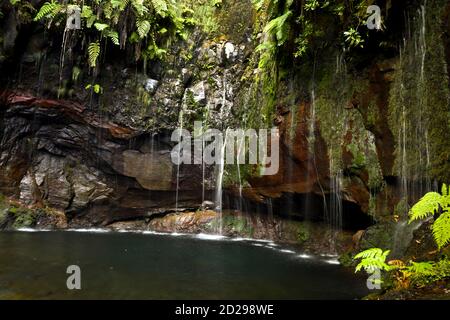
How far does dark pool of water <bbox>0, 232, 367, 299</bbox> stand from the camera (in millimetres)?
5938

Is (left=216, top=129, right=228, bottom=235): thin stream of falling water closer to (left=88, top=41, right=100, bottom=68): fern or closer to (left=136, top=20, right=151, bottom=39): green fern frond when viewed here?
(left=136, top=20, right=151, bottom=39): green fern frond

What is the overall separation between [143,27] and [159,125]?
3.11 metres

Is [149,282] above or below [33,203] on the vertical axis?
below

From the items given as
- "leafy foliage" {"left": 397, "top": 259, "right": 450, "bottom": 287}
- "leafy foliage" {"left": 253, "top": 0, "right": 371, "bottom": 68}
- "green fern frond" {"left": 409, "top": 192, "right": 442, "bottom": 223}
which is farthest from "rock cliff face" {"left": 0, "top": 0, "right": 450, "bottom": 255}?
"leafy foliage" {"left": 397, "top": 259, "right": 450, "bottom": 287}

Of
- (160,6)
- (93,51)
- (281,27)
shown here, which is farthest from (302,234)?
(93,51)

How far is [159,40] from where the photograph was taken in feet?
42.2

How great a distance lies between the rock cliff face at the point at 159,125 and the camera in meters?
9.41

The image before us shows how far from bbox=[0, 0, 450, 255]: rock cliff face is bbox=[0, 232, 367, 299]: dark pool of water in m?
2.21

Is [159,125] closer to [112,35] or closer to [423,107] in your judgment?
[112,35]

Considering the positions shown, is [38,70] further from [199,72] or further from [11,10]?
[199,72]
